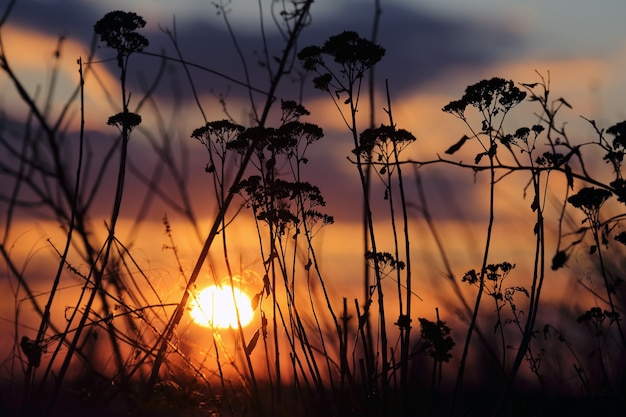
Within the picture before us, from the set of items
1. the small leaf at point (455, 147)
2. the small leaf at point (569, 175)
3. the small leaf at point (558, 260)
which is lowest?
the small leaf at point (558, 260)

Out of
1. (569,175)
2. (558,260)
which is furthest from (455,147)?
(558,260)

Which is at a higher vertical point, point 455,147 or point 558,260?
point 455,147

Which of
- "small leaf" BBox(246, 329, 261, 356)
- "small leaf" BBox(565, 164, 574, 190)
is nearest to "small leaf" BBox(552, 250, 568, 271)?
"small leaf" BBox(565, 164, 574, 190)

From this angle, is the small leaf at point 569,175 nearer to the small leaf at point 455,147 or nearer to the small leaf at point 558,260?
the small leaf at point 455,147

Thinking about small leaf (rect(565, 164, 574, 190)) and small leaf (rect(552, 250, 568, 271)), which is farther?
small leaf (rect(565, 164, 574, 190))

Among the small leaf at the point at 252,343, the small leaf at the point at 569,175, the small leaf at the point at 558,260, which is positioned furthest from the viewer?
the small leaf at the point at 252,343

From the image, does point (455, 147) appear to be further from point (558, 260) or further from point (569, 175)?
point (558, 260)

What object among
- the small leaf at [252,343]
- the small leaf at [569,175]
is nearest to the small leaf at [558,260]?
the small leaf at [569,175]

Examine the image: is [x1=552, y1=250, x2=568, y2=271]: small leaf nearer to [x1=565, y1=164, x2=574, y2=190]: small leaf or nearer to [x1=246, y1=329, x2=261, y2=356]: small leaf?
[x1=565, y1=164, x2=574, y2=190]: small leaf

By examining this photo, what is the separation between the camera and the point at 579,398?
23.2ft

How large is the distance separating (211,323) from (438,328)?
1.81 meters

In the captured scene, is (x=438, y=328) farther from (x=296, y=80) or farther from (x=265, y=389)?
(x=296, y=80)

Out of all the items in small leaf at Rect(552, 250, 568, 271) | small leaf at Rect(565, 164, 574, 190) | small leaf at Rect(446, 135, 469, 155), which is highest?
small leaf at Rect(446, 135, 469, 155)

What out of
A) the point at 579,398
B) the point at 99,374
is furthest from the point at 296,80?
the point at 579,398
